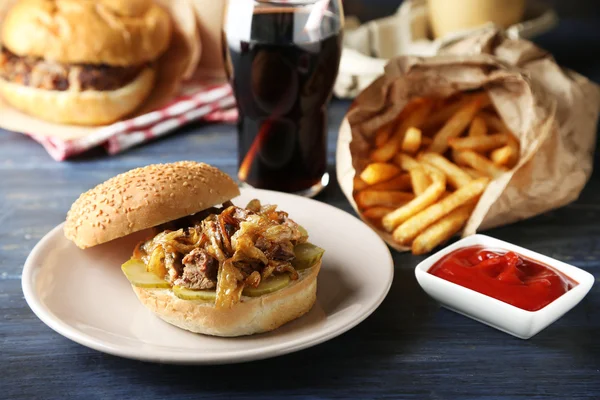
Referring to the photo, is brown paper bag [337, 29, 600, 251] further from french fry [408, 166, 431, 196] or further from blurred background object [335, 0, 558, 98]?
blurred background object [335, 0, 558, 98]

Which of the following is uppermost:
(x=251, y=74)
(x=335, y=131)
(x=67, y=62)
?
(x=251, y=74)

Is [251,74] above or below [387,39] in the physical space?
above

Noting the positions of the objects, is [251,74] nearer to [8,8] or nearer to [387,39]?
[387,39]

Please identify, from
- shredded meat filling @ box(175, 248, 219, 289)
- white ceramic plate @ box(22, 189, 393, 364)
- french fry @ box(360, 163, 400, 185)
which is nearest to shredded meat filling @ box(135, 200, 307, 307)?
shredded meat filling @ box(175, 248, 219, 289)

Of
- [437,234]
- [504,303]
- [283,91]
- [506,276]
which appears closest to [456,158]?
[437,234]

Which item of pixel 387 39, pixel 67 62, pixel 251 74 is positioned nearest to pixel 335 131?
pixel 387 39

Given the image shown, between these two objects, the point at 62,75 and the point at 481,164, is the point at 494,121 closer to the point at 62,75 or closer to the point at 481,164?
the point at 481,164

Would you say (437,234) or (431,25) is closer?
(437,234)
